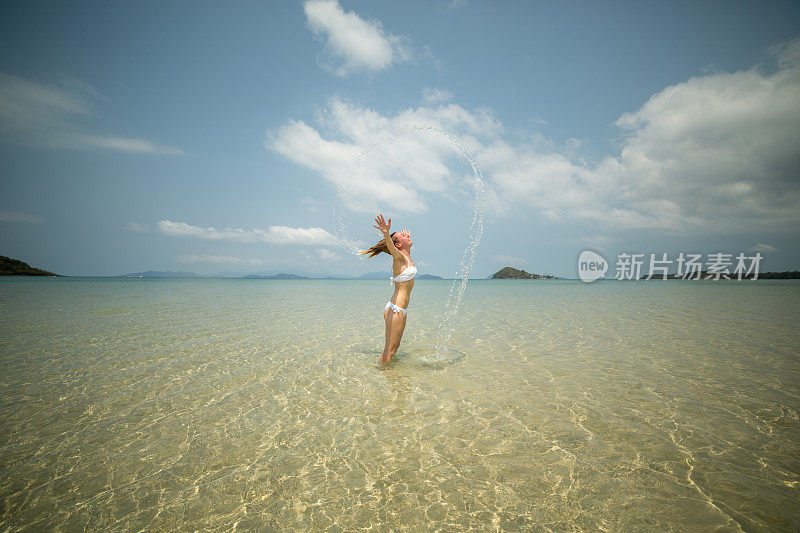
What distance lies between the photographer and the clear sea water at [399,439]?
3494 mm

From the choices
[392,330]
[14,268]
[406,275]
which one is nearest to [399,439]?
[392,330]

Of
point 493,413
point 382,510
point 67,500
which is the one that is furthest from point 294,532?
point 493,413

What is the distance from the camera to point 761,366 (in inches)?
332

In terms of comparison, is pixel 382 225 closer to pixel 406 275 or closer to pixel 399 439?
pixel 406 275

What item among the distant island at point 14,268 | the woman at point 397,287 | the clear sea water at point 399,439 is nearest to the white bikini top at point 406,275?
the woman at point 397,287

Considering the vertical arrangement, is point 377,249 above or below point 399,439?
above

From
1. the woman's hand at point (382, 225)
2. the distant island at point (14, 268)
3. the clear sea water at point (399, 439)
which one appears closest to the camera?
the clear sea water at point (399, 439)

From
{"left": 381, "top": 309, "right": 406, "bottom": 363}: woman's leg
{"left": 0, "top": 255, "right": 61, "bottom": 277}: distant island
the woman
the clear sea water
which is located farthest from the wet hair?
{"left": 0, "top": 255, "right": 61, "bottom": 277}: distant island

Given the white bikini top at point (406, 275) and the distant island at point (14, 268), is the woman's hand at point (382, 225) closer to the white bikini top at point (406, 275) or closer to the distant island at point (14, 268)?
the white bikini top at point (406, 275)

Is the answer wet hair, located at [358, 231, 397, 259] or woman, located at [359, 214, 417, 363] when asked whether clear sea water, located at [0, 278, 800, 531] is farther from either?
wet hair, located at [358, 231, 397, 259]

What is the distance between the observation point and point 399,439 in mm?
4969

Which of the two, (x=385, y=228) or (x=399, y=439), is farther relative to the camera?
(x=385, y=228)

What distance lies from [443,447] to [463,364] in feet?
14.2

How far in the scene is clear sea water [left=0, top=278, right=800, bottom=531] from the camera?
11.5 feet
